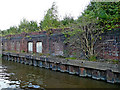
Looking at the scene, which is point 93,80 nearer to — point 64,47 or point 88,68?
point 88,68

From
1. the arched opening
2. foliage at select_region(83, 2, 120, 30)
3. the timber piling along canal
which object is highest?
foliage at select_region(83, 2, 120, 30)

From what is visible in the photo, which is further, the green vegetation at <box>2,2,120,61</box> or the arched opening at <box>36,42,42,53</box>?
the arched opening at <box>36,42,42,53</box>

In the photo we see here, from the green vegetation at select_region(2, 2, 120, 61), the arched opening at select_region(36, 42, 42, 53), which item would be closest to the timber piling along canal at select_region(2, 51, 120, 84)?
the green vegetation at select_region(2, 2, 120, 61)

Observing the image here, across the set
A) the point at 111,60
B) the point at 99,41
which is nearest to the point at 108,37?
Result: the point at 99,41

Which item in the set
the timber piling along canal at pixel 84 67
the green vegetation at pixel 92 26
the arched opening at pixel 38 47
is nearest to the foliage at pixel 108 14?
the green vegetation at pixel 92 26

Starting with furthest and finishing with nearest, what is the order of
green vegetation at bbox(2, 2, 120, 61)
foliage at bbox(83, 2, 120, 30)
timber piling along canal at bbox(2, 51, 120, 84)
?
1. green vegetation at bbox(2, 2, 120, 61)
2. foliage at bbox(83, 2, 120, 30)
3. timber piling along canal at bbox(2, 51, 120, 84)

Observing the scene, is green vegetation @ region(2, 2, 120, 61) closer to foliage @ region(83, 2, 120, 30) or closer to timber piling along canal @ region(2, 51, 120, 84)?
foliage @ region(83, 2, 120, 30)

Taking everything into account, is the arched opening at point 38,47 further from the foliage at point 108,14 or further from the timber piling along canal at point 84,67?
the foliage at point 108,14

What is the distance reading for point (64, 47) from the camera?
14.6 m

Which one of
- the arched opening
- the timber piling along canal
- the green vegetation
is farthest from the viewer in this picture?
the arched opening

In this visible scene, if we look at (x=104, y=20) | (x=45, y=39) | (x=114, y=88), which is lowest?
(x=114, y=88)

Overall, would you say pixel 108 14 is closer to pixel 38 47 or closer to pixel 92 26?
pixel 92 26

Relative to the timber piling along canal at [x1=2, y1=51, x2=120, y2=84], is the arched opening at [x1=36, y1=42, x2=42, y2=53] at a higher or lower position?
higher

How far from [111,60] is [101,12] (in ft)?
14.4
